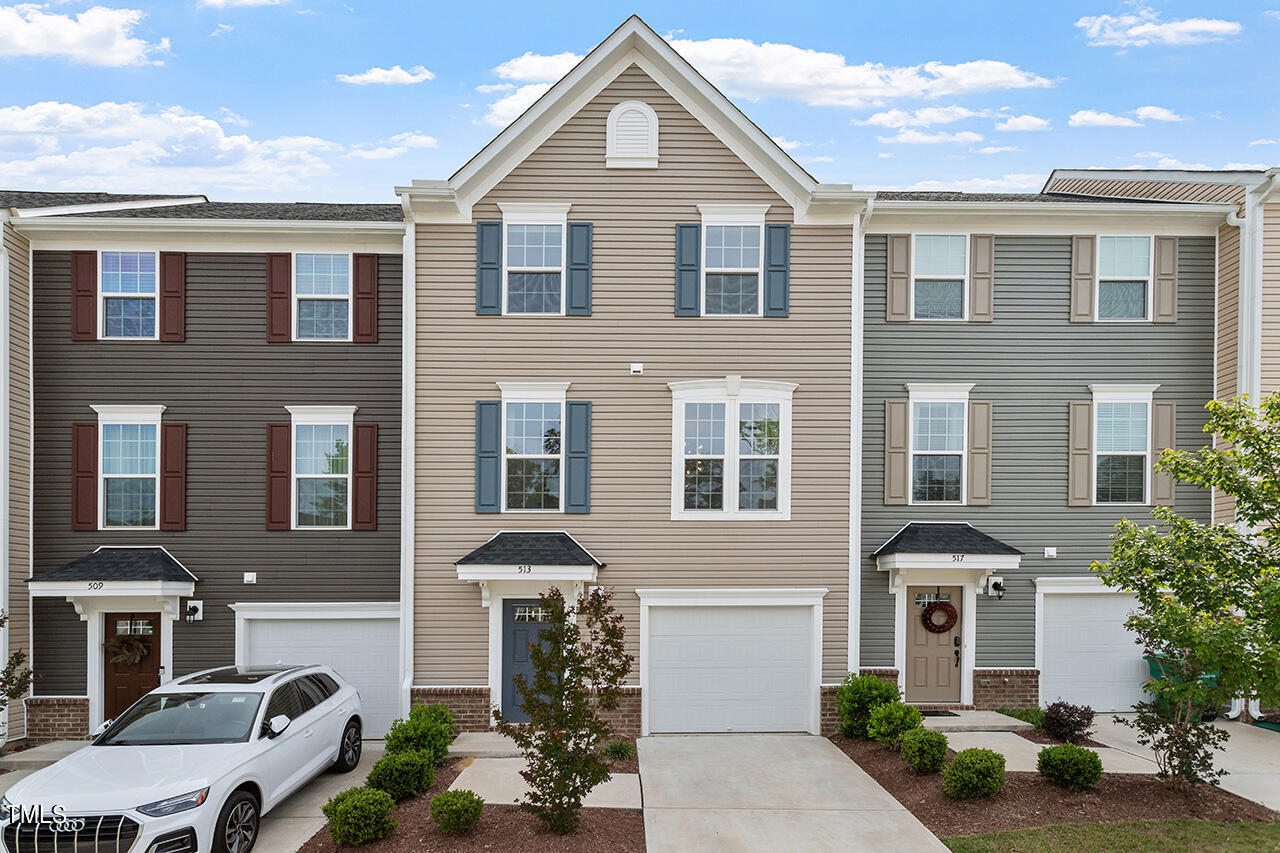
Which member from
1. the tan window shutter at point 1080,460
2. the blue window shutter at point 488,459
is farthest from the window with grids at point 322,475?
the tan window shutter at point 1080,460

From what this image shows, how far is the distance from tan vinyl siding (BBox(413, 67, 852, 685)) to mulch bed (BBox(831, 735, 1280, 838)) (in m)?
2.97

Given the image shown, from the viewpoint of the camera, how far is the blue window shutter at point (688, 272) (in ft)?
38.3

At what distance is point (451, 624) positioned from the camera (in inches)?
450

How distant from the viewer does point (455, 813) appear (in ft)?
24.8

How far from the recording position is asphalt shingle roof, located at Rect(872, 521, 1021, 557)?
1173cm

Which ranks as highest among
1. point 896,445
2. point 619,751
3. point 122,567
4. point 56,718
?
point 896,445

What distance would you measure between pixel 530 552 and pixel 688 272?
4.83m

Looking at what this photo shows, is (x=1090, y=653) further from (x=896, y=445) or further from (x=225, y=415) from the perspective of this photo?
(x=225, y=415)

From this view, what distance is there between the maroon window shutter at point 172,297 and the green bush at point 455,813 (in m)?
8.76

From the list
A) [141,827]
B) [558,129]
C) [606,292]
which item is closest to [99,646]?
[141,827]

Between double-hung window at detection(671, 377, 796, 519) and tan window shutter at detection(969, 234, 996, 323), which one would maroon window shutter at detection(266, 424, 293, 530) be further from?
tan window shutter at detection(969, 234, 996, 323)

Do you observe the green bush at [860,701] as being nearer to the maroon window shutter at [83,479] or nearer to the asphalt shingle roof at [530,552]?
the asphalt shingle roof at [530,552]

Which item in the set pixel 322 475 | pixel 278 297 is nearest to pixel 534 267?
pixel 278 297

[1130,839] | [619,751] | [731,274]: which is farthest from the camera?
[731,274]
